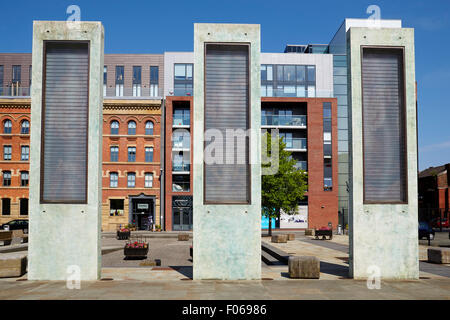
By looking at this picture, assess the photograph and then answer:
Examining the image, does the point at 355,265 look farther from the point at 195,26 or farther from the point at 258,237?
the point at 195,26

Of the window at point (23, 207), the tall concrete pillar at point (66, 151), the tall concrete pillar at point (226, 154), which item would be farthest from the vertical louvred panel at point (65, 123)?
the window at point (23, 207)

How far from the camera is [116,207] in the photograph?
4566 cm

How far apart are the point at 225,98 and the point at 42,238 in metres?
7.30

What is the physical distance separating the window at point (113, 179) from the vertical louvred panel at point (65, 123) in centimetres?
3347

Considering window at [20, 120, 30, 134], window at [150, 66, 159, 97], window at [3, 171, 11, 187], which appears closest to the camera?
window at [3, 171, 11, 187]

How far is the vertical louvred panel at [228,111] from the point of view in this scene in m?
13.0

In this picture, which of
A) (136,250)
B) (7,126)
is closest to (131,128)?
(7,126)

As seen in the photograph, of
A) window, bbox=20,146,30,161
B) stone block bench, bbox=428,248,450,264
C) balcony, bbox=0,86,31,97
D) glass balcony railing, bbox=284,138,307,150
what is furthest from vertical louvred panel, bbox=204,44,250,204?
balcony, bbox=0,86,31,97

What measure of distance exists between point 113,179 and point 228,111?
35.2 meters

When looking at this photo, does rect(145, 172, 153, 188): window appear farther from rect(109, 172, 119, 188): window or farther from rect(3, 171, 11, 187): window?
rect(3, 171, 11, 187): window

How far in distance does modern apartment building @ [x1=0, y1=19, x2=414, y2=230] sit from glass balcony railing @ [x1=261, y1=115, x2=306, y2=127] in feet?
0.39

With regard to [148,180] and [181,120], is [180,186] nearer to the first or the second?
[148,180]

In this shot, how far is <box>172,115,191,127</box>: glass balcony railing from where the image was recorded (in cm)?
4753

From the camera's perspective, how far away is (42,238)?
41.7 feet
